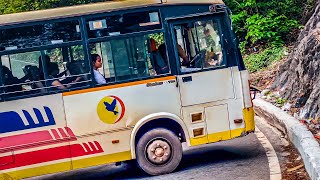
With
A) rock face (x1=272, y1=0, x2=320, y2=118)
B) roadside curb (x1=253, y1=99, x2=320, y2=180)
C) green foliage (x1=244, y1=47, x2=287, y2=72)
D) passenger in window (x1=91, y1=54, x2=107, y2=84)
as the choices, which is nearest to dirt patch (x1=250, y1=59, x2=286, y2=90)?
green foliage (x1=244, y1=47, x2=287, y2=72)

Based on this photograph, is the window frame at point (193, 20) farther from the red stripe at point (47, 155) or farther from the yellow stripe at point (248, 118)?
the red stripe at point (47, 155)

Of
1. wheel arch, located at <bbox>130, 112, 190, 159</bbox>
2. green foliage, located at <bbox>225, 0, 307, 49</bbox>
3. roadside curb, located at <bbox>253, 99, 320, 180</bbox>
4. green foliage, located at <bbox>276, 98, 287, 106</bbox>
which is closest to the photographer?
roadside curb, located at <bbox>253, 99, 320, 180</bbox>

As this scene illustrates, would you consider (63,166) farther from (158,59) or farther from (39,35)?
(158,59)

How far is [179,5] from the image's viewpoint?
28.2ft

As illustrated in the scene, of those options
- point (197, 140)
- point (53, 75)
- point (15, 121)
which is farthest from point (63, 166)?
point (197, 140)

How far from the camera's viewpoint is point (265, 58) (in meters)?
19.7

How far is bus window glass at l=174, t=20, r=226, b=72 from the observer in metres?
8.61

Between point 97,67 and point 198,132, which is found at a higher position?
point 97,67

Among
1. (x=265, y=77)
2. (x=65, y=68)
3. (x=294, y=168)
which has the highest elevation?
(x=65, y=68)

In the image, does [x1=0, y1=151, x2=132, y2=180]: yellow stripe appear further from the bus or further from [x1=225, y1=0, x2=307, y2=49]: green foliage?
[x1=225, y1=0, x2=307, y2=49]: green foliage

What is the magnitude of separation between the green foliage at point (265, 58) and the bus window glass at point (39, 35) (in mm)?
12126

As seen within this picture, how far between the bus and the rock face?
2.14 meters

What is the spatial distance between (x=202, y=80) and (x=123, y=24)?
163 cm

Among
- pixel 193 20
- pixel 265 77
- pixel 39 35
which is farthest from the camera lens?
pixel 265 77
